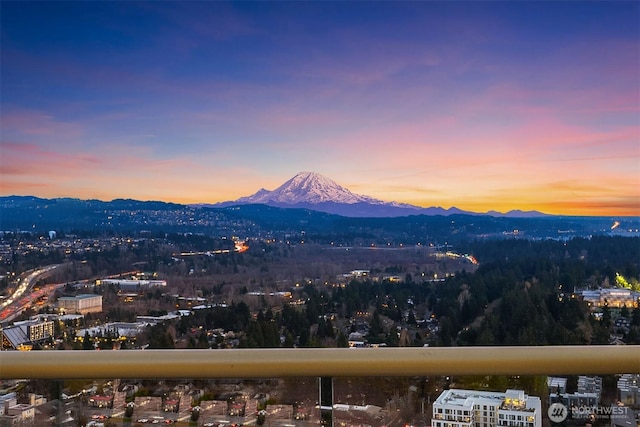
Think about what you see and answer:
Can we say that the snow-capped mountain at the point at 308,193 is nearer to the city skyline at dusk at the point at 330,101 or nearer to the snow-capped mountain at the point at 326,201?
the snow-capped mountain at the point at 326,201

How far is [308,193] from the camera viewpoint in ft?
40.0

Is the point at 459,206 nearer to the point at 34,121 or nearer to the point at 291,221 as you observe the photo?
the point at 291,221

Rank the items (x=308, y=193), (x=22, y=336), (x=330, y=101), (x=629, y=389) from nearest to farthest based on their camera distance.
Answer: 1. (x=629, y=389)
2. (x=22, y=336)
3. (x=308, y=193)
4. (x=330, y=101)

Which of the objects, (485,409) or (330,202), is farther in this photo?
(330,202)

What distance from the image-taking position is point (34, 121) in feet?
43.1

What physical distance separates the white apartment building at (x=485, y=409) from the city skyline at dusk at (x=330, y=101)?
10465mm

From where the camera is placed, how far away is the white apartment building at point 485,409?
146 centimetres

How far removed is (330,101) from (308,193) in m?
3.18

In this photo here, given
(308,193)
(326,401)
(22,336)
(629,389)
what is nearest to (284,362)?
(326,401)

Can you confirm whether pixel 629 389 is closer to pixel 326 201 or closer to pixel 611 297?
pixel 611 297

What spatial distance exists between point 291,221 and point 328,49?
13.8ft

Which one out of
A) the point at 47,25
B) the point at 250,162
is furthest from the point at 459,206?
the point at 47,25

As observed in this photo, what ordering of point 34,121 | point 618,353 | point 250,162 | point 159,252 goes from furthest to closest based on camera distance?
1. point 250,162
2. point 34,121
3. point 159,252
4. point 618,353

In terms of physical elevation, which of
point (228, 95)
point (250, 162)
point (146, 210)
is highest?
point (228, 95)
